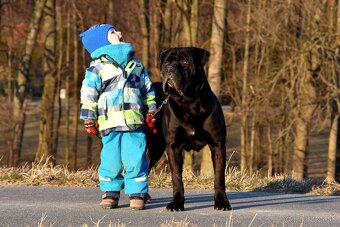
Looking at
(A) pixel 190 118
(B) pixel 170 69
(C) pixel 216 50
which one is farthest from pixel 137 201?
(C) pixel 216 50

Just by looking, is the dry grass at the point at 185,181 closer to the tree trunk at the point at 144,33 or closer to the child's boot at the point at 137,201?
the child's boot at the point at 137,201

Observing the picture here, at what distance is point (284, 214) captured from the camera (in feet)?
25.7

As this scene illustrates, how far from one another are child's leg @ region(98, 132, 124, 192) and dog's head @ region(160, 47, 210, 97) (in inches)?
25.0

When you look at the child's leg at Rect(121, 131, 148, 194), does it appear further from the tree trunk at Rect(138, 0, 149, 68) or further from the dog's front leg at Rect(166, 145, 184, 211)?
the tree trunk at Rect(138, 0, 149, 68)

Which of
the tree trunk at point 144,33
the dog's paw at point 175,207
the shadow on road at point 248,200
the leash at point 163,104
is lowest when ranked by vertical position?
the shadow on road at point 248,200

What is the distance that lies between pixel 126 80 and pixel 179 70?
48 cm

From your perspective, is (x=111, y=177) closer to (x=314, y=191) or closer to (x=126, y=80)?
(x=126, y=80)

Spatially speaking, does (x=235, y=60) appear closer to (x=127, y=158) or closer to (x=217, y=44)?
(x=217, y=44)

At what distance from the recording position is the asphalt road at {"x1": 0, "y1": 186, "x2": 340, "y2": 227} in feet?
23.7

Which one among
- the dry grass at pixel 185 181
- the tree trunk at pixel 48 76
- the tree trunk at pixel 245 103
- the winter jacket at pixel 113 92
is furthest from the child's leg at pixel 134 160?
the tree trunk at pixel 48 76

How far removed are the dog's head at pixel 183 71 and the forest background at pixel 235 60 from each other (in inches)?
416

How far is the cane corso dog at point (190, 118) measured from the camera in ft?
26.0

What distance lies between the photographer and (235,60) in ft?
96.3

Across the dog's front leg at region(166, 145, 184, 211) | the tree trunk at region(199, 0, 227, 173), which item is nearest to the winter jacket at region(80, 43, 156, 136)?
the dog's front leg at region(166, 145, 184, 211)
